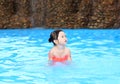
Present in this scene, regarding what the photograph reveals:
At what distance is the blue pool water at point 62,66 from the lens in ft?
18.8

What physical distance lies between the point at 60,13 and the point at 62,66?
11130 millimetres

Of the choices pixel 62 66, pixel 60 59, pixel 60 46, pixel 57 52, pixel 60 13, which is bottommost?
pixel 62 66

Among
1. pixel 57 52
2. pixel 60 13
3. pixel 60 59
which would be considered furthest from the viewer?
pixel 60 13

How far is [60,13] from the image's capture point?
17453mm

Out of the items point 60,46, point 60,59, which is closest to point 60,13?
point 60,59

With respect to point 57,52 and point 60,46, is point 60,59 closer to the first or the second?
point 57,52

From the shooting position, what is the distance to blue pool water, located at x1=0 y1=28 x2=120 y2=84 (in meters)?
5.72

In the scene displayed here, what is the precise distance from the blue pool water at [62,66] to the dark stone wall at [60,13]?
20.4ft

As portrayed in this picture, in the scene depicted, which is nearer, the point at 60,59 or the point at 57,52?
the point at 57,52

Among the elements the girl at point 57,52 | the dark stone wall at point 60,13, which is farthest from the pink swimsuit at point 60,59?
the dark stone wall at point 60,13

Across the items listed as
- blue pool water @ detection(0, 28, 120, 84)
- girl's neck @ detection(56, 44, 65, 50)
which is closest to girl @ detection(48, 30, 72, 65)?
girl's neck @ detection(56, 44, 65, 50)

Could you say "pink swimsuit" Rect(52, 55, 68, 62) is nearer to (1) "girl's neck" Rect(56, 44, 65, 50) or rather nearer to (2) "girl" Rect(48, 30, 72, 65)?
(2) "girl" Rect(48, 30, 72, 65)

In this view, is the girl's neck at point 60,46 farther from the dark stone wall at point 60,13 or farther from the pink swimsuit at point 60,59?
the dark stone wall at point 60,13

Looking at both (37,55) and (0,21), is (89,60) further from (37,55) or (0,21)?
(0,21)
